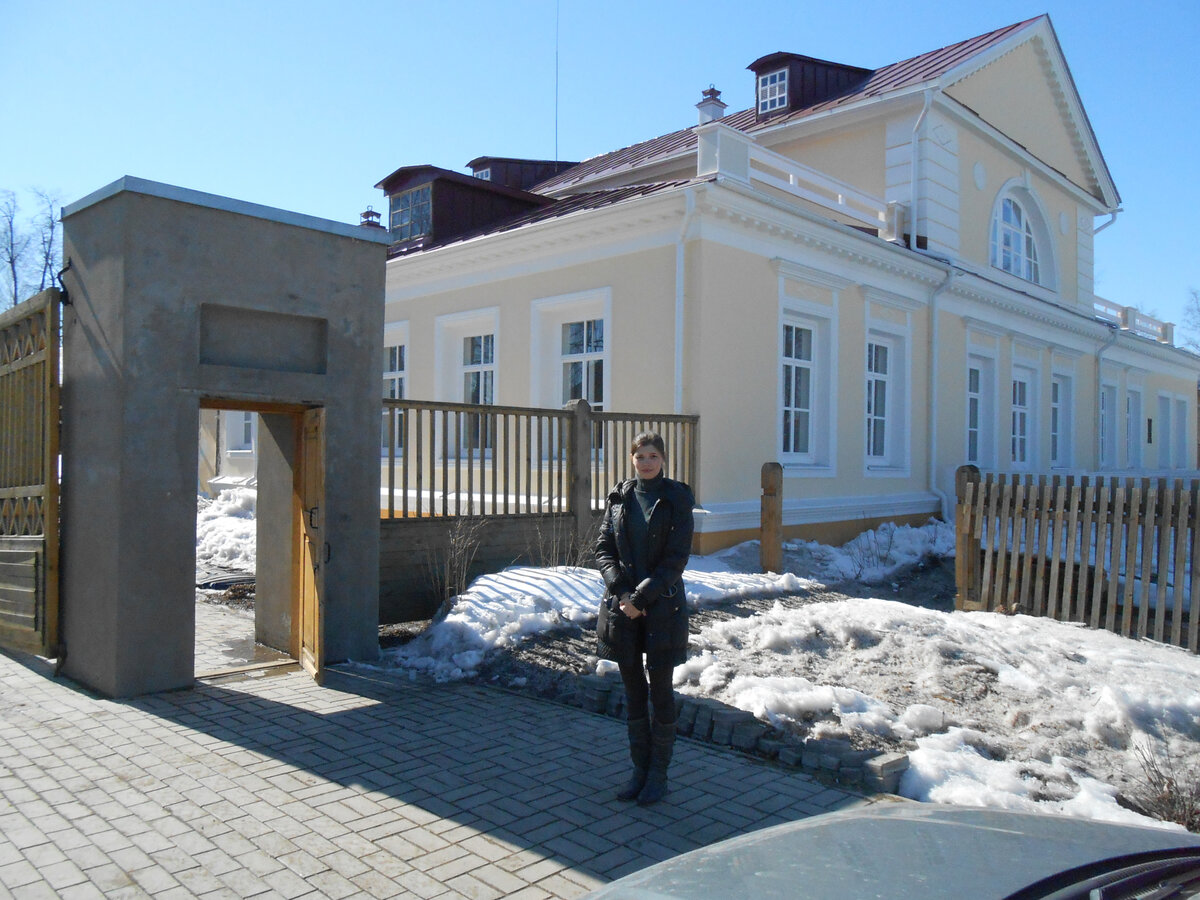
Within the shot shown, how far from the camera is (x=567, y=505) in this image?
9.95 meters

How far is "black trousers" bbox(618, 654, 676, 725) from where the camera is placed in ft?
14.8

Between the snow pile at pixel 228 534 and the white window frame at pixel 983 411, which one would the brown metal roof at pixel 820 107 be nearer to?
the white window frame at pixel 983 411

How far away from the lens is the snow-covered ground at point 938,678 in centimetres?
486

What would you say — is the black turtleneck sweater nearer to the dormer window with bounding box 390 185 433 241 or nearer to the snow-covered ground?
the snow-covered ground

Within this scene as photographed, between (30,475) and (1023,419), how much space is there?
1845cm

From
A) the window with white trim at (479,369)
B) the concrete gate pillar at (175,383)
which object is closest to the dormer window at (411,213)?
the window with white trim at (479,369)

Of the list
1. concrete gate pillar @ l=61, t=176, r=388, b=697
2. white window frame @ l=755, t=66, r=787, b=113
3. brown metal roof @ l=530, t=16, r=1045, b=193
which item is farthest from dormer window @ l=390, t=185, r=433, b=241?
concrete gate pillar @ l=61, t=176, r=388, b=697

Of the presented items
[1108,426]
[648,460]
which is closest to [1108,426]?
[1108,426]

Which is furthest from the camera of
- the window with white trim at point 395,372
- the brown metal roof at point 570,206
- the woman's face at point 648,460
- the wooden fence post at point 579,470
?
the window with white trim at point 395,372

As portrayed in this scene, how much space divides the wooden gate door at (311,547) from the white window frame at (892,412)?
34.3 feet

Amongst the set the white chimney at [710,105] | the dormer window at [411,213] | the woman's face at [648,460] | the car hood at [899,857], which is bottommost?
the car hood at [899,857]

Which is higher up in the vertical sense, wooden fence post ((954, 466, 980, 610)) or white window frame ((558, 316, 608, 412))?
white window frame ((558, 316, 608, 412))

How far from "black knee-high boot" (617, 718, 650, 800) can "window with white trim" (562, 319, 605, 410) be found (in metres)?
8.80

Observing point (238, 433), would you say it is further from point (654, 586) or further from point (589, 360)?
point (654, 586)
